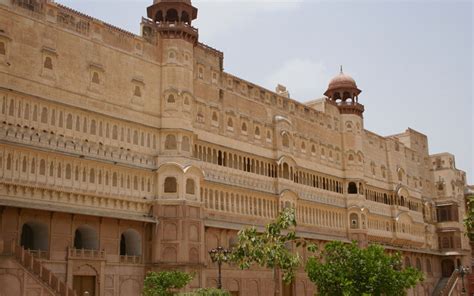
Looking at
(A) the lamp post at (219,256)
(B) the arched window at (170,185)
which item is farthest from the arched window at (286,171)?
(A) the lamp post at (219,256)

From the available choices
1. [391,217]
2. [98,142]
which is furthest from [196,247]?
[391,217]

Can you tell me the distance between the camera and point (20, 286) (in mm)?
30922

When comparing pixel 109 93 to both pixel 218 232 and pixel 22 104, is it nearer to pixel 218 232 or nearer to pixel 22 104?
pixel 22 104

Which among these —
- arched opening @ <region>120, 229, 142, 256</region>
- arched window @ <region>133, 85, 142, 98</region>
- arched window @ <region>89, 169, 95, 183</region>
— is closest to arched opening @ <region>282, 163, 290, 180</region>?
arched window @ <region>133, 85, 142, 98</region>

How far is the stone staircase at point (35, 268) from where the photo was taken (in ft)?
102

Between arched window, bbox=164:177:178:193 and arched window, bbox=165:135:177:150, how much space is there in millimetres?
2378

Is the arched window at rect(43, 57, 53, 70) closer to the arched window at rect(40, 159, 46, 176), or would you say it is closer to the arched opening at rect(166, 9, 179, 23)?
the arched window at rect(40, 159, 46, 176)

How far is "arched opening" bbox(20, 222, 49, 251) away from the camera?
3591cm

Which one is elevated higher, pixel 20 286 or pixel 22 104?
pixel 22 104

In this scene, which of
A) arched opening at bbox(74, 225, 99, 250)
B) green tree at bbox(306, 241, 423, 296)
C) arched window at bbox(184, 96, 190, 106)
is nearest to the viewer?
green tree at bbox(306, 241, 423, 296)

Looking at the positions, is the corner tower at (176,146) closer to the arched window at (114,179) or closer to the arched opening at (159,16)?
the arched opening at (159,16)

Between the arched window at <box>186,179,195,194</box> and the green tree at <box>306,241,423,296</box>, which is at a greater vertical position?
the arched window at <box>186,179,195,194</box>

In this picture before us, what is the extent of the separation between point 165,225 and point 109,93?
993cm

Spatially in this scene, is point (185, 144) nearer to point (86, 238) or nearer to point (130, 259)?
point (130, 259)
